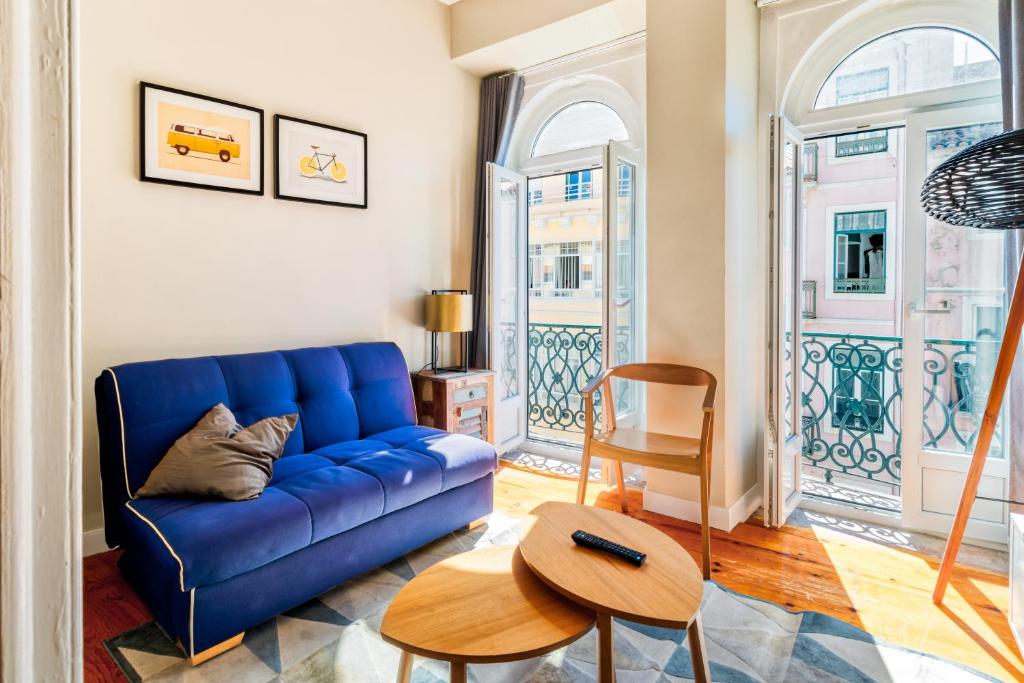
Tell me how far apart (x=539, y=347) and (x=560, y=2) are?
3028 mm

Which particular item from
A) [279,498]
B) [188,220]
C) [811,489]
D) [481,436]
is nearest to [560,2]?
[188,220]

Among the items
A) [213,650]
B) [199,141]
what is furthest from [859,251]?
[213,650]

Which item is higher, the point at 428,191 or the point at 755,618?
the point at 428,191

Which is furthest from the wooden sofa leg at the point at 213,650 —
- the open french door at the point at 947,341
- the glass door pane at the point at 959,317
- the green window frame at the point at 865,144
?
the green window frame at the point at 865,144

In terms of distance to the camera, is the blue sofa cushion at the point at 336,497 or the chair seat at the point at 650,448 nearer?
the blue sofa cushion at the point at 336,497

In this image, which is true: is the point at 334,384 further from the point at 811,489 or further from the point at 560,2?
the point at 811,489

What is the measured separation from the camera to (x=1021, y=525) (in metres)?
1.92

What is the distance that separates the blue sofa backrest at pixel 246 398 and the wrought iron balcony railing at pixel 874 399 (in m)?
2.36

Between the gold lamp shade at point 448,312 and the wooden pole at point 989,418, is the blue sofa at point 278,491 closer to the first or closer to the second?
the gold lamp shade at point 448,312

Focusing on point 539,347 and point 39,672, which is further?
point 539,347

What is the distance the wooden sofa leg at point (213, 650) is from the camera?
5.70 feet

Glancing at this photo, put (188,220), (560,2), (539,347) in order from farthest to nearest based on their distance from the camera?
(539,347) → (560,2) → (188,220)

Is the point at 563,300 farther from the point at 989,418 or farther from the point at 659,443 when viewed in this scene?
the point at 989,418

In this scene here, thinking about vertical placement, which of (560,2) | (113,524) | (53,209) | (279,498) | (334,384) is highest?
(560,2)
